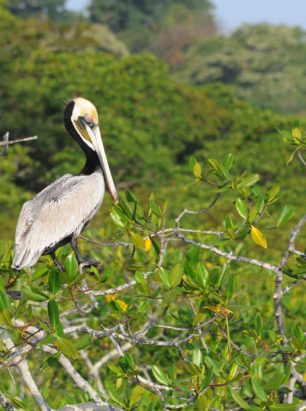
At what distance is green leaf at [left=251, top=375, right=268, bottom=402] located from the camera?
3914 mm

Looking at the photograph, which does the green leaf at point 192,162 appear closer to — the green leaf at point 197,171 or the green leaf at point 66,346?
the green leaf at point 197,171

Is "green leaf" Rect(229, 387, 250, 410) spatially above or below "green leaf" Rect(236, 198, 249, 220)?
below

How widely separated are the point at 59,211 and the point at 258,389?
202 centimetres

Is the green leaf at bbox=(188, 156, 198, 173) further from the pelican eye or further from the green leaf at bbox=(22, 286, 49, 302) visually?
the green leaf at bbox=(22, 286, 49, 302)

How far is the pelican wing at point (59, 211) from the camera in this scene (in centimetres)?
533

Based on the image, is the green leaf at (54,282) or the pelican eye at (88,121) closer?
the green leaf at (54,282)

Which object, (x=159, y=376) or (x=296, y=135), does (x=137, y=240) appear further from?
(x=296, y=135)

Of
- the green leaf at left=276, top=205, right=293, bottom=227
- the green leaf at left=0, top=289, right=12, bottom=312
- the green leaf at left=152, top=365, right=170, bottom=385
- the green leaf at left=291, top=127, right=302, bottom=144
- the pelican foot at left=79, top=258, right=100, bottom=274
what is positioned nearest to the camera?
the green leaf at left=0, top=289, right=12, bottom=312

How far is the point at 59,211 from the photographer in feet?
18.2

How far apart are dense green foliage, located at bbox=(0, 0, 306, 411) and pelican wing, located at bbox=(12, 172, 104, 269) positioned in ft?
0.49

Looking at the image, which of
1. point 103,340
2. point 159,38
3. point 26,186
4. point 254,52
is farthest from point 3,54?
point 159,38

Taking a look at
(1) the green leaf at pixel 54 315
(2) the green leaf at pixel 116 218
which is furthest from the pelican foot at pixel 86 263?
(1) the green leaf at pixel 54 315

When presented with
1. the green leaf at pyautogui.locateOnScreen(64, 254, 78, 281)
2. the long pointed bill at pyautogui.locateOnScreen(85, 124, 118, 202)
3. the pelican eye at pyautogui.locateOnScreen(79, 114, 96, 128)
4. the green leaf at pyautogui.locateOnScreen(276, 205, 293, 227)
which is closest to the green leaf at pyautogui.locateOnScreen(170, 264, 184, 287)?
the green leaf at pyautogui.locateOnScreen(64, 254, 78, 281)

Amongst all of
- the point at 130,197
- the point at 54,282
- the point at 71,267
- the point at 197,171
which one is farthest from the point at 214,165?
the point at 54,282
